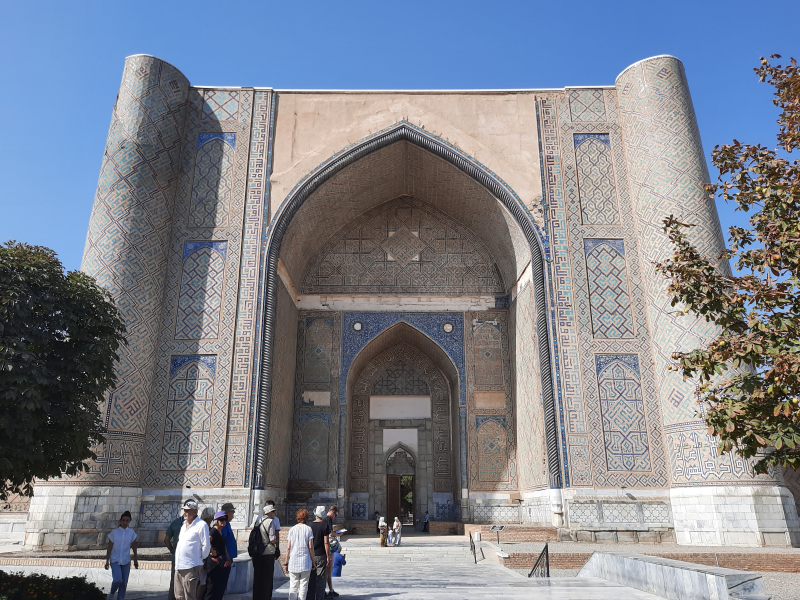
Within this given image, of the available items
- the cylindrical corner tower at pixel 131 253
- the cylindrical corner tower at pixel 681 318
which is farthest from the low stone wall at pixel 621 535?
the cylindrical corner tower at pixel 131 253

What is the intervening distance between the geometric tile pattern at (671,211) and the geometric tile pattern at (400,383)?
14.4 feet

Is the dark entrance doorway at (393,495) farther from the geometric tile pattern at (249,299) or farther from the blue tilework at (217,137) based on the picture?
the blue tilework at (217,137)

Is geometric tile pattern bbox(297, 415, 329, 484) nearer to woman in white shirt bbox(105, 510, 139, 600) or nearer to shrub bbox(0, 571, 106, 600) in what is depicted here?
woman in white shirt bbox(105, 510, 139, 600)

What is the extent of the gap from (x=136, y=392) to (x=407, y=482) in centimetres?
1365

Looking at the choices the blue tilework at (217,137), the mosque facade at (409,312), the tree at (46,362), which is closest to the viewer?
the tree at (46,362)

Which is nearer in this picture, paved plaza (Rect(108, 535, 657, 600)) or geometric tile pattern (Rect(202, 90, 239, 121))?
paved plaza (Rect(108, 535, 657, 600))

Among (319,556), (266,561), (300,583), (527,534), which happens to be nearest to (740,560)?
(527,534)

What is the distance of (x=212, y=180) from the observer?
9469 mm

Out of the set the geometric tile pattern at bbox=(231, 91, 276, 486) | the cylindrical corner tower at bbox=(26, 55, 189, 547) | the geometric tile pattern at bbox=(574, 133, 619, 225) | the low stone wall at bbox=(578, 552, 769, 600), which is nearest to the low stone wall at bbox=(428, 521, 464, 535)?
the geometric tile pattern at bbox=(231, 91, 276, 486)

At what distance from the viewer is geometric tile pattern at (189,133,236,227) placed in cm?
926

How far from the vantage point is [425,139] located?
384 inches

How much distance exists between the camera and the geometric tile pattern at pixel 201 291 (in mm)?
8688

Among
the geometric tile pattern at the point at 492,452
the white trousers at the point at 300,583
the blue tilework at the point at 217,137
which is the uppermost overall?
the blue tilework at the point at 217,137

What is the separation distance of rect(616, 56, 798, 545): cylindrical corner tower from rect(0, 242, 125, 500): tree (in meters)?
5.89
